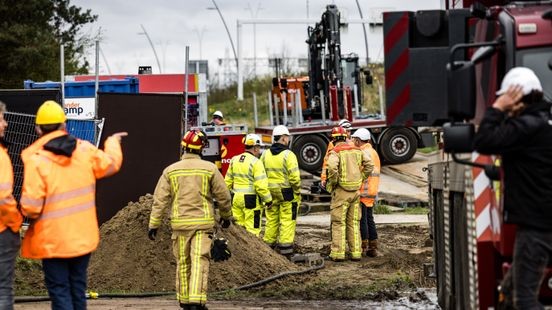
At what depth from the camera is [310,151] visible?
104ft

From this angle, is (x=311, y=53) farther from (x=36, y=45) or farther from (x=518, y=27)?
(x=518, y=27)

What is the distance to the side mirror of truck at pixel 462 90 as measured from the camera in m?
7.25

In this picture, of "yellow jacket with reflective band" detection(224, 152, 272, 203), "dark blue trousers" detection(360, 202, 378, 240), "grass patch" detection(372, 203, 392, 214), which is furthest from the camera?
"grass patch" detection(372, 203, 392, 214)

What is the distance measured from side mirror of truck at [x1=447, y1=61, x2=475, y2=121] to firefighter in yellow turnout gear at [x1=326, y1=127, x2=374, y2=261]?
891 centimetres

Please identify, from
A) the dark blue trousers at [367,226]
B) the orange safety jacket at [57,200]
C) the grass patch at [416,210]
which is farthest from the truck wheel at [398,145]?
the orange safety jacket at [57,200]

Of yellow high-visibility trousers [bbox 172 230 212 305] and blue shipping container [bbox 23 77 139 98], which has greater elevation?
blue shipping container [bbox 23 77 139 98]

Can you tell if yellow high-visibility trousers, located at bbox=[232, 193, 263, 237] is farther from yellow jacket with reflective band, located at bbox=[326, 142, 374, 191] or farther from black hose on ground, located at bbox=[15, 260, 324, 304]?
black hose on ground, located at bbox=[15, 260, 324, 304]

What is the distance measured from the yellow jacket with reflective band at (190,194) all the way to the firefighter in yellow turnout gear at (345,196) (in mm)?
5244

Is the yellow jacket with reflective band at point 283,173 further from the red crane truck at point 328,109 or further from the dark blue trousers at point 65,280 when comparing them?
the red crane truck at point 328,109

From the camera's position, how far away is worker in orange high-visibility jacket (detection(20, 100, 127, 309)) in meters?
8.23

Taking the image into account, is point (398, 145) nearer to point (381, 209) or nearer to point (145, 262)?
point (381, 209)

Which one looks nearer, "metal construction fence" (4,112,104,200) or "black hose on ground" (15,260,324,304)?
"black hose on ground" (15,260,324,304)

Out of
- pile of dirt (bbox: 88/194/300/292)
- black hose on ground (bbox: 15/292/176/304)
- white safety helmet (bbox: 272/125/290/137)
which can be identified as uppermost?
white safety helmet (bbox: 272/125/290/137)

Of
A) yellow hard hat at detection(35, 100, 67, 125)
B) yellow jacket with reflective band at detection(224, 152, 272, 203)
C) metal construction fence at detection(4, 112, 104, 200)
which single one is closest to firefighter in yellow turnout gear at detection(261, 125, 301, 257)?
yellow jacket with reflective band at detection(224, 152, 272, 203)
